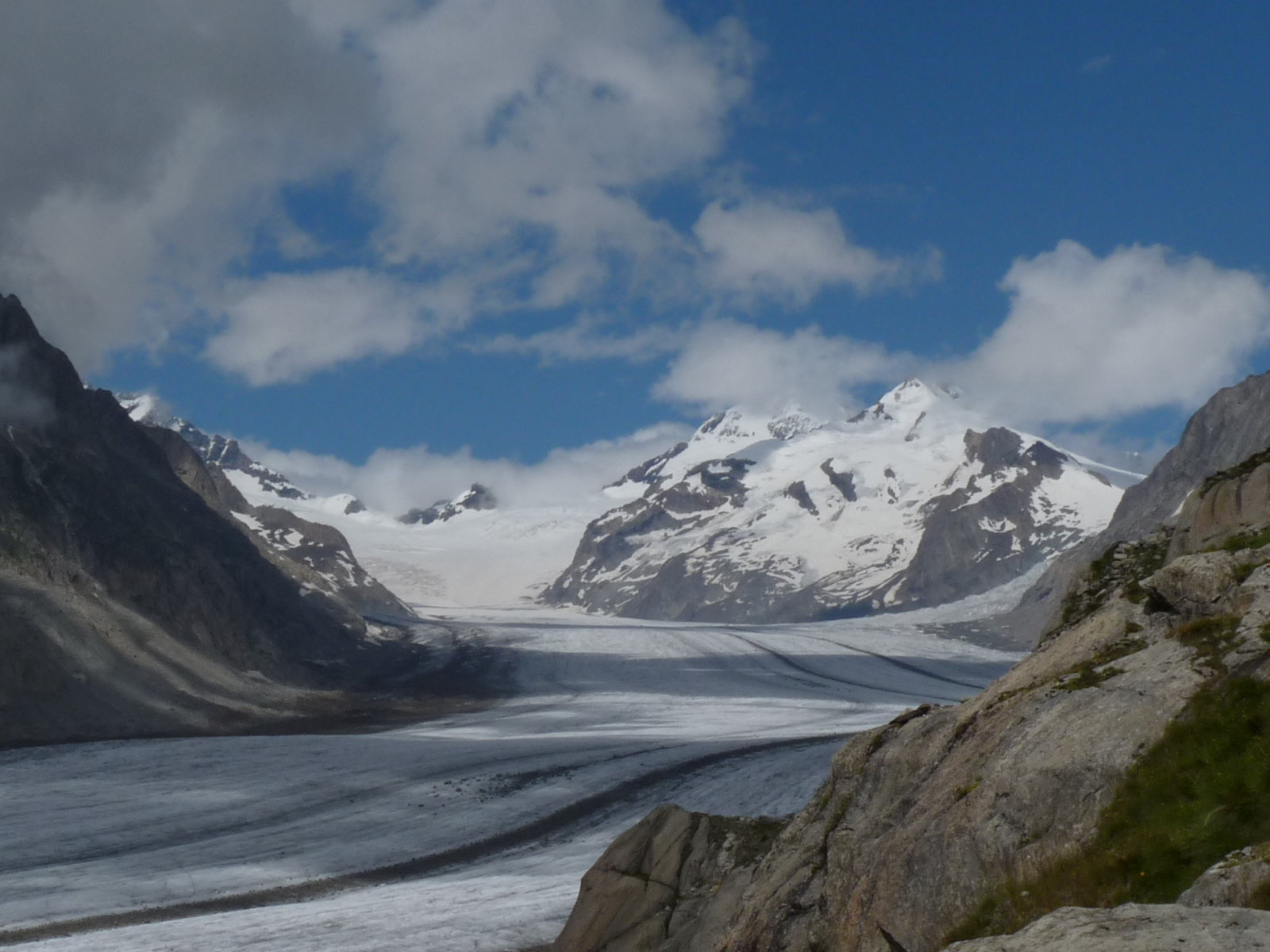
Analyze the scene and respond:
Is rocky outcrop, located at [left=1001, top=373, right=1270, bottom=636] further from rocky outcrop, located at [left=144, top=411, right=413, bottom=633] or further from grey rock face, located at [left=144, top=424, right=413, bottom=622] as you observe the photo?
grey rock face, located at [left=144, top=424, right=413, bottom=622]

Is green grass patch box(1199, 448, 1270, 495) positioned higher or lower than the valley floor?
higher

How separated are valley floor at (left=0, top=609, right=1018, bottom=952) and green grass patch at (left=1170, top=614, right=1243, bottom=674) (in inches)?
523

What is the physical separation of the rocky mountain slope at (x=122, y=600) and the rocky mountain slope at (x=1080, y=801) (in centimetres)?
4094

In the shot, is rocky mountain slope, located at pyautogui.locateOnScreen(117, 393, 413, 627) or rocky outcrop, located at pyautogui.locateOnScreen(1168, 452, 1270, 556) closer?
rocky outcrop, located at pyautogui.locateOnScreen(1168, 452, 1270, 556)

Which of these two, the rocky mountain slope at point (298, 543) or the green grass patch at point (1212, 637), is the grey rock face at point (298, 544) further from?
the green grass patch at point (1212, 637)

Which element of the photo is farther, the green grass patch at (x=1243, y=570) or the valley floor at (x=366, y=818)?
the valley floor at (x=366, y=818)

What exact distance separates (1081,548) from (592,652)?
7173cm

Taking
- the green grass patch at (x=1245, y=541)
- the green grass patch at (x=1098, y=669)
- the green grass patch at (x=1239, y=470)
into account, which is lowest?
the green grass patch at (x=1098, y=669)

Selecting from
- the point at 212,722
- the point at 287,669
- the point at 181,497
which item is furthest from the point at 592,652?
the point at 212,722

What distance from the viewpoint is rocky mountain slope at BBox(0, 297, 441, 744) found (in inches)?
1873

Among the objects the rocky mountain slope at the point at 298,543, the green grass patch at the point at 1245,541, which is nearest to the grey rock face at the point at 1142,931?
the green grass patch at the point at 1245,541

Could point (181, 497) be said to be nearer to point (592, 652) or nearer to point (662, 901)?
point (592, 652)

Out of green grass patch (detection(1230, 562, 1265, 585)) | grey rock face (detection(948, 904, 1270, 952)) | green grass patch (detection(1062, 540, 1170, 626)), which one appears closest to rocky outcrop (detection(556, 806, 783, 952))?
green grass patch (detection(1062, 540, 1170, 626))

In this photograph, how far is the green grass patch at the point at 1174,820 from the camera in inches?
281
